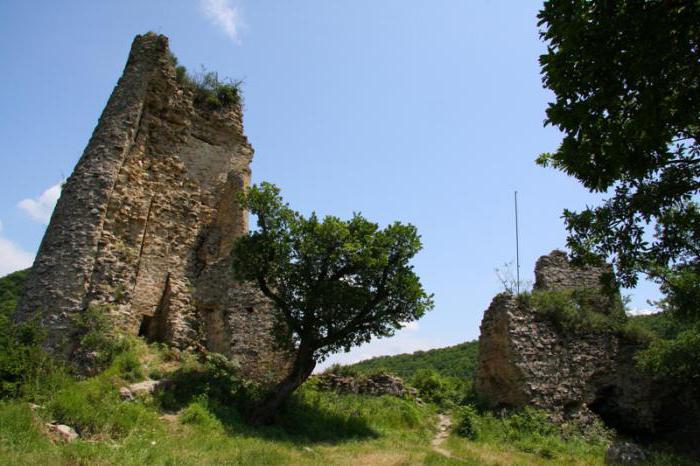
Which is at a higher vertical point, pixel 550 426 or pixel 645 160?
pixel 645 160

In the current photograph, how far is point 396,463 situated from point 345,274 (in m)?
4.67

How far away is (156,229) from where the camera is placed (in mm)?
15320

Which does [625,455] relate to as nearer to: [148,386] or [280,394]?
[280,394]

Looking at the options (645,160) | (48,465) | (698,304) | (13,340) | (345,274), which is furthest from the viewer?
(345,274)

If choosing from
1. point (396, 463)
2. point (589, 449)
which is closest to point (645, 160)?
point (396, 463)

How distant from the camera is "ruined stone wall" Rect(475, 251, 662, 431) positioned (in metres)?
14.2

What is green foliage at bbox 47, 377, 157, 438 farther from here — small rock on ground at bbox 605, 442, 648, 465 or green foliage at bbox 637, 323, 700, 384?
green foliage at bbox 637, 323, 700, 384

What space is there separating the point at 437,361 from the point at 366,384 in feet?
62.0

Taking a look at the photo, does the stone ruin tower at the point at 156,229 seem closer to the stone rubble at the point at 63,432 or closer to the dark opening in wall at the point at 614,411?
the stone rubble at the point at 63,432

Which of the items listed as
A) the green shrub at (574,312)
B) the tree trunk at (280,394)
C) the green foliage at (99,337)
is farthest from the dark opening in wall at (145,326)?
the green shrub at (574,312)

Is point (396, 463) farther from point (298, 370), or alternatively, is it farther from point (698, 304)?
point (698, 304)

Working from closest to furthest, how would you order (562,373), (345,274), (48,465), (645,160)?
(645,160)
(48,465)
(345,274)
(562,373)

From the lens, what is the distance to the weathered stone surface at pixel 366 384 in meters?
15.5

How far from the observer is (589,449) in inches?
483
